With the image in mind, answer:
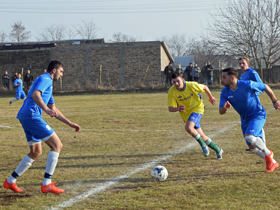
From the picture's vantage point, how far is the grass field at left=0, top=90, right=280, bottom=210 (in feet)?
14.9

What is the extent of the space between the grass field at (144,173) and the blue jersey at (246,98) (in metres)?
0.91

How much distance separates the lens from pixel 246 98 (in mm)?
6035

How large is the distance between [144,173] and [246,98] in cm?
212

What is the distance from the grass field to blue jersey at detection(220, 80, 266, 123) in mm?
914

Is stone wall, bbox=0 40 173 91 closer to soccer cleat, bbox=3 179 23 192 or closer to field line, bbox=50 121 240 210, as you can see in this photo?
field line, bbox=50 121 240 210

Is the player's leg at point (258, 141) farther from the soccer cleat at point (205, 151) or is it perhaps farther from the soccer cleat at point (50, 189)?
the soccer cleat at point (50, 189)

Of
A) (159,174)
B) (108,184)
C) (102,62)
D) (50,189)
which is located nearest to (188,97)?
(159,174)

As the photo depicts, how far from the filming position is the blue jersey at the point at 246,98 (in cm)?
604

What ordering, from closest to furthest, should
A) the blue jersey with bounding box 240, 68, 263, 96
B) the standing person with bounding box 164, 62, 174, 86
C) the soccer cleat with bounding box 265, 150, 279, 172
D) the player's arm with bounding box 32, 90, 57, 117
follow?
the player's arm with bounding box 32, 90, 57, 117, the soccer cleat with bounding box 265, 150, 279, 172, the blue jersey with bounding box 240, 68, 263, 96, the standing person with bounding box 164, 62, 174, 86

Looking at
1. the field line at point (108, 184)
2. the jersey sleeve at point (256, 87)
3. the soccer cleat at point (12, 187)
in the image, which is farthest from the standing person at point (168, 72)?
the soccer cleat at point (12, 187)

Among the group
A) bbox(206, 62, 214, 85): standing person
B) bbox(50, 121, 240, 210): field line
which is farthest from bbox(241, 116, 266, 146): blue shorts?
bbox(206, 62, 214, 85): standing person

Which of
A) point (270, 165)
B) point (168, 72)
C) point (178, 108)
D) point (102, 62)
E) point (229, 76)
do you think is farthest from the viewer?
point (102, 62)

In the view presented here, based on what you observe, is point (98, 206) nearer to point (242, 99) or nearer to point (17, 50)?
point (242, 99)

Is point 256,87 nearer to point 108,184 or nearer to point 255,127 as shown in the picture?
point 255,127
